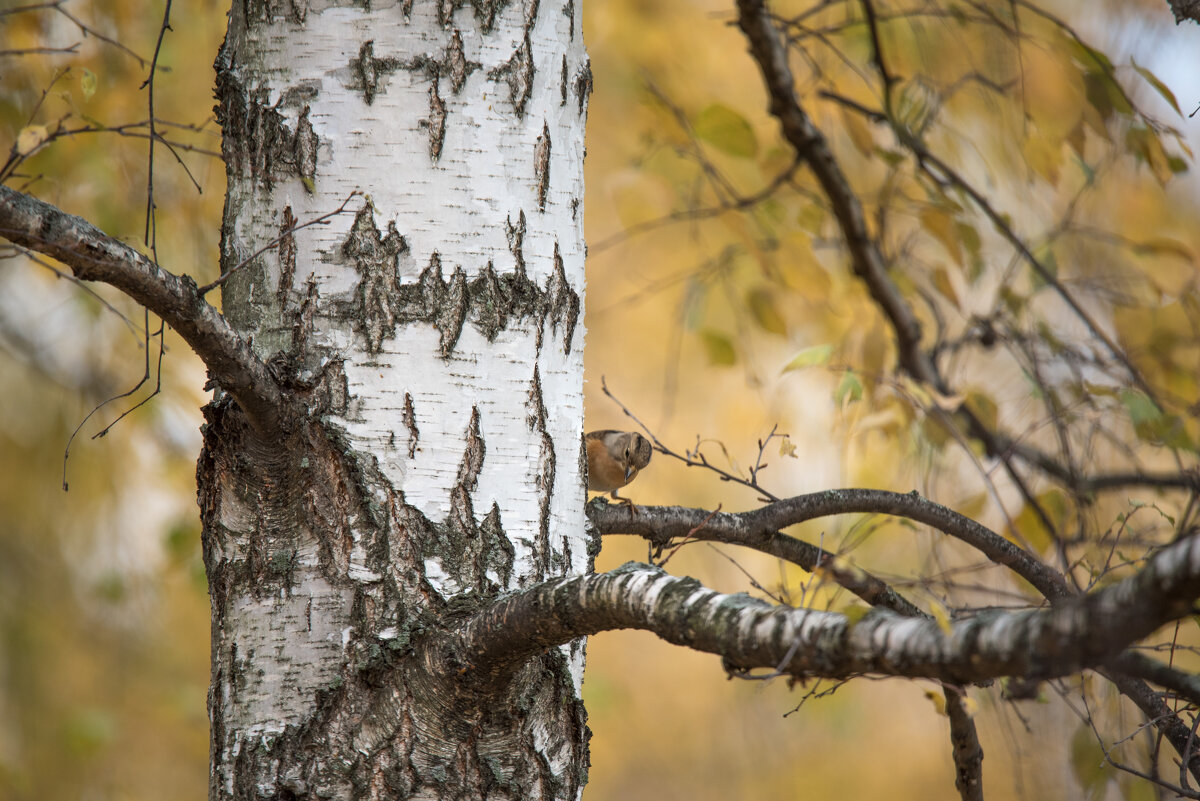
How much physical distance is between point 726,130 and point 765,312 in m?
0.68

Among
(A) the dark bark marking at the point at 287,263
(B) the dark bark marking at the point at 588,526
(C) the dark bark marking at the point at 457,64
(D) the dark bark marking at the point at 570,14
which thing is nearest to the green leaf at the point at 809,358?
(B) the dark bark marking at the point at 588,526

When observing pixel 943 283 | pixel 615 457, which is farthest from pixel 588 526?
pixel 943 283

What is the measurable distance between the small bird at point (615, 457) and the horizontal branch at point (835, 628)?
5.08ft

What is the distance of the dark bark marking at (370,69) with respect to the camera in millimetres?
1491

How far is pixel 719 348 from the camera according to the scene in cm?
292

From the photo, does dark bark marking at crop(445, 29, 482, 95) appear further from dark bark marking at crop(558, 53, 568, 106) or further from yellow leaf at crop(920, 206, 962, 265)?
yellow leaf at crop(920, 206, 962, 265)

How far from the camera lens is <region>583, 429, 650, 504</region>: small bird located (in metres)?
2.82

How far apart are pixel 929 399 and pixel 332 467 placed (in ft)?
4.80

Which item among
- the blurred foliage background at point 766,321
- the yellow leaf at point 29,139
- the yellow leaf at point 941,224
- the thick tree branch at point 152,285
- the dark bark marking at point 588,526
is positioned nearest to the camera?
the thick tree branch at point 152,285

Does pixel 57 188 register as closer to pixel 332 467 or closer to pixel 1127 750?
pixel 332 467

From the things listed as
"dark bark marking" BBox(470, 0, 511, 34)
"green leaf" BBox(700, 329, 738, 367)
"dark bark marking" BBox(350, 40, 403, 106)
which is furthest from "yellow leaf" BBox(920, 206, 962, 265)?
"dark bark marking" BBox(350, 40, 403, 106)

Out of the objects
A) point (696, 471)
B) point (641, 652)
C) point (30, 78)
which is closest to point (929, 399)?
point (30, 78)

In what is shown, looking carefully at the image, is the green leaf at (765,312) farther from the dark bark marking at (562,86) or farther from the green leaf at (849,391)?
the dark bark marking at (562,86)

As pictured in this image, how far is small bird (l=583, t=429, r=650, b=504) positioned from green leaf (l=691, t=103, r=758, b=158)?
0.86 metres
